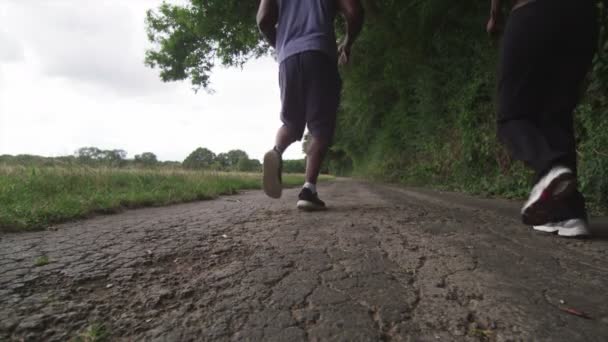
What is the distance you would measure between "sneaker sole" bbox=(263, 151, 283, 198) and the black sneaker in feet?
0.73

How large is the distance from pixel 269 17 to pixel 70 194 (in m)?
2.49

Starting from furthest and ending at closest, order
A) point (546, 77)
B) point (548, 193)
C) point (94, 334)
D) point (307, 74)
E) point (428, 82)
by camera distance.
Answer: point (428, 82), point (307, 74), point (546, 77), point (548, 193), point (94, 334)

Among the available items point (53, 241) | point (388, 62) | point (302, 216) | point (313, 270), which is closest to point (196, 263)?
point (313, 270)

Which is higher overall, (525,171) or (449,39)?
(449,39)

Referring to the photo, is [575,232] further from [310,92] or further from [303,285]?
[310,92]

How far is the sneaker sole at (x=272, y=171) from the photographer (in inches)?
87.4

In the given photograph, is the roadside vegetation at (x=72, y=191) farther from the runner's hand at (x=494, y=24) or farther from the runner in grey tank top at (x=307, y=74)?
the runner's hand at (x=494, y=24)

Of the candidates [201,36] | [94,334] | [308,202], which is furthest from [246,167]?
[94,334]

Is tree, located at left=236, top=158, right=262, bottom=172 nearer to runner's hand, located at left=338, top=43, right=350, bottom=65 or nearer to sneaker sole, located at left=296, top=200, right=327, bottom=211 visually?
runner's hand, located at left=338, top=43, right=350, bottom=65

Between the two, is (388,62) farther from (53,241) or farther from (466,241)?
(53,241)

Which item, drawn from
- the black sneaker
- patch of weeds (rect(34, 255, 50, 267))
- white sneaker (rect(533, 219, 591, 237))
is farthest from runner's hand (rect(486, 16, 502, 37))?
patch of weeds (rect(34, 255, 50, 267))

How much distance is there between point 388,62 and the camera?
7980 mm

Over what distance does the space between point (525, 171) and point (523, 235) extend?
2.65 metres

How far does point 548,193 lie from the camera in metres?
1.35
